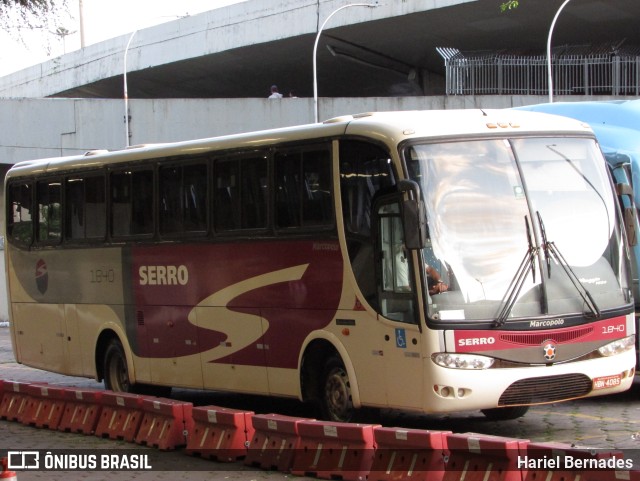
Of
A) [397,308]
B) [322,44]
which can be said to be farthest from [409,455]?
[322,44]

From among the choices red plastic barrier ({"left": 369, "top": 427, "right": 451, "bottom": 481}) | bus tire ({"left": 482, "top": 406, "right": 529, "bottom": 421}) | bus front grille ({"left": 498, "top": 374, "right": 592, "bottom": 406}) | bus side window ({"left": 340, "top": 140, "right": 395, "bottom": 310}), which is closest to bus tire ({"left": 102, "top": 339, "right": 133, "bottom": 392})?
bus side window ({"left": 340, "top": 140, "right": 395, "bottom": 310})

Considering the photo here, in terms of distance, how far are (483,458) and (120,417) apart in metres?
5.07

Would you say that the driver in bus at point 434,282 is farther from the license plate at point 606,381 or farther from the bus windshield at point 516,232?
the license plate at point 606,381

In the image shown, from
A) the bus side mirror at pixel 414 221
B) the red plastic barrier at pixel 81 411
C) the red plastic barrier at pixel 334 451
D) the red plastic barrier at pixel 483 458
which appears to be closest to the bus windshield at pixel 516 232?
the bus side mirror at pixel 414 221

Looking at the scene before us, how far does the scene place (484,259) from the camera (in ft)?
37.2

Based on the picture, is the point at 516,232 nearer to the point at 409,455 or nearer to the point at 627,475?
the point at 409,455

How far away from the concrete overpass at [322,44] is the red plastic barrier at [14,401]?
33.2 metres

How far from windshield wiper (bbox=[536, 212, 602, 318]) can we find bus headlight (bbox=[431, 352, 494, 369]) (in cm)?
113

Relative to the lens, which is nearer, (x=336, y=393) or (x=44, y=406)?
(x=336, y=393)

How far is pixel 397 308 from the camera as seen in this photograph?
11.6 m

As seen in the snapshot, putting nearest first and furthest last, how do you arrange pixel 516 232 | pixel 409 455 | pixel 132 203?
1. pixel 409 455
2. pixel 516 232
3. pixel 132 203

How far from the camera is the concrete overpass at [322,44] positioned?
156 feet

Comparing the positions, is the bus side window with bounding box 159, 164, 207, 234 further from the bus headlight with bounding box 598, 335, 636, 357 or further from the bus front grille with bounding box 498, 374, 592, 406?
the bus headlight with bounding box 598, 335, 636, 357

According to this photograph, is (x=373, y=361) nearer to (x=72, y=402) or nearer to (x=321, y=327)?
(x=321, y=327)
